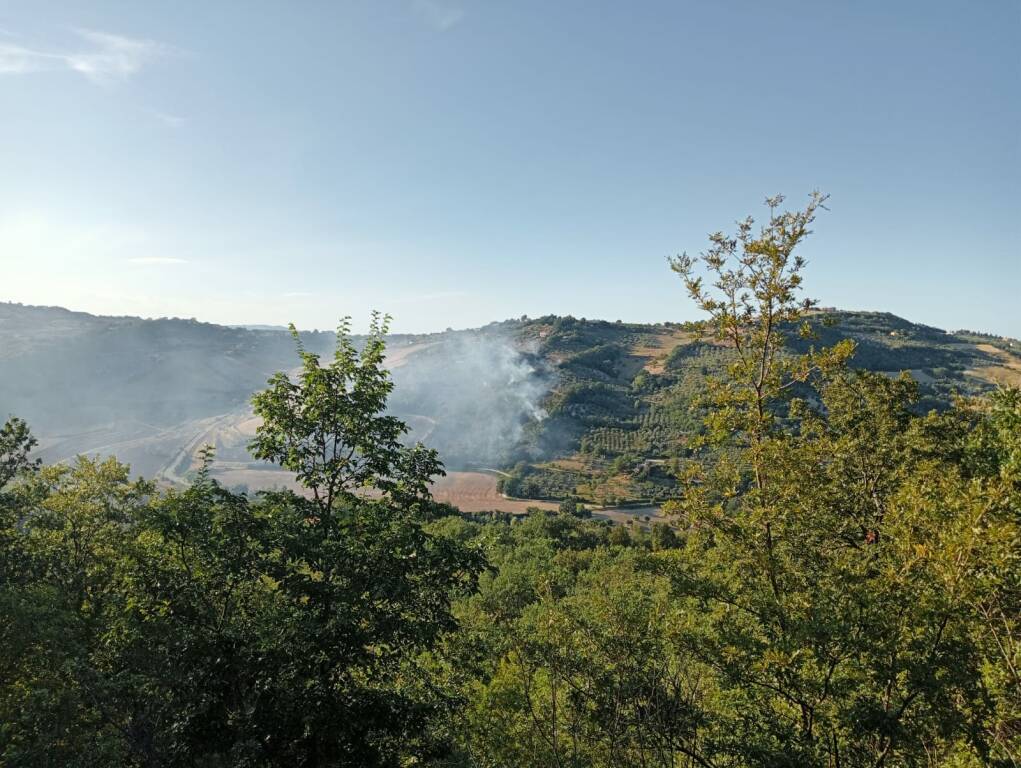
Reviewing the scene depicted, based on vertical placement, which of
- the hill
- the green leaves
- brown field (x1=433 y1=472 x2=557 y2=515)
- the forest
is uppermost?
the green leaves

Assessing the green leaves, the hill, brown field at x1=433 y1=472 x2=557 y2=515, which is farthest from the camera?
the hill

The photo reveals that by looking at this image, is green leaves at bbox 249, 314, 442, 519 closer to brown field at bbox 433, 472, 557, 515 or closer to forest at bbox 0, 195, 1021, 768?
forest at bbox 0, 195, 1021, 768

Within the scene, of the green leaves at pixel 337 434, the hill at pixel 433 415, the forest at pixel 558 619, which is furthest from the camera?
the hill at pixel 433 415

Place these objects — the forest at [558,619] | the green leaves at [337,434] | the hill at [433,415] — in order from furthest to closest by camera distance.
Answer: the hill at [433,415], the green leaves at [337,434], the forest at [558,619]

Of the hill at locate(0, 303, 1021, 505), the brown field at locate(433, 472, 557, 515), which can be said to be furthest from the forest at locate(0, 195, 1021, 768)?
the hill at locate(0, 303, 1021, 505)

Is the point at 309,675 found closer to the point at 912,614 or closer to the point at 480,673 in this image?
the point at 480,673

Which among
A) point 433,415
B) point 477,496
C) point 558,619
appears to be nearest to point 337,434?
point 558,619

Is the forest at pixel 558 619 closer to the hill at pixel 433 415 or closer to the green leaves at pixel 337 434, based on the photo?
the green leaves at pixel 337 434

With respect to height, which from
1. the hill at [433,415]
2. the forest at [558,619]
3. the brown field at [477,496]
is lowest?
the brown field at [477,496]

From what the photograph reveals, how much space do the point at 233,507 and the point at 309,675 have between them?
2797mm

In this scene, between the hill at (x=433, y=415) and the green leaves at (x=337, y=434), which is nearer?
the green leaves at (x=337, y=434)

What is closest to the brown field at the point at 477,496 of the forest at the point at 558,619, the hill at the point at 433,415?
the hill at the point at 433,415

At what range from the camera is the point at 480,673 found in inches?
356

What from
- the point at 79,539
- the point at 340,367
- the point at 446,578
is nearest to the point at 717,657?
the point at 446,578
